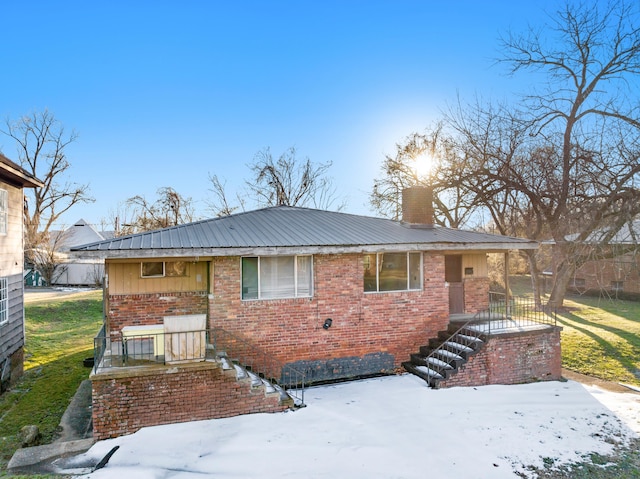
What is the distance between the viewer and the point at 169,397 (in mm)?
7758

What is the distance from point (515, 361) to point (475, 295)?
243 cm

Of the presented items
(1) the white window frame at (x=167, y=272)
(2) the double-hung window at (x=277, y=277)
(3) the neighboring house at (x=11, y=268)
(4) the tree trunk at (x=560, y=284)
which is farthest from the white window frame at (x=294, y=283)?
(4) the tree trunk at (x=560, y=284)

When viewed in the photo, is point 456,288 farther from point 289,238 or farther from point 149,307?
point 149,307

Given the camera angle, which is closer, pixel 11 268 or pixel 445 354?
pixel 445 354

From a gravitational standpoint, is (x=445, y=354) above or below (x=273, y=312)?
below

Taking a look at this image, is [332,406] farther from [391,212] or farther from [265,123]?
[265,123]

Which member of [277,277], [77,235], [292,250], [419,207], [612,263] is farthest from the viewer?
[77,235]

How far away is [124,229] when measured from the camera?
32.6 meters

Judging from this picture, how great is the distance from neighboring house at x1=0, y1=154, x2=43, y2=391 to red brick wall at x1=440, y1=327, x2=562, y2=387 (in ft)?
39.7

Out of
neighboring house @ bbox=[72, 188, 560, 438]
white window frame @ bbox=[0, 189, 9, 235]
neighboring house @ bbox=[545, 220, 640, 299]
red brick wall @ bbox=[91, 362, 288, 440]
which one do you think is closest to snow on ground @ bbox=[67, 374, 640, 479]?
red brick wall @ bbox=[91, 362, 288, 440]

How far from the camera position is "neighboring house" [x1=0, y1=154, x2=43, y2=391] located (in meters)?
11.1

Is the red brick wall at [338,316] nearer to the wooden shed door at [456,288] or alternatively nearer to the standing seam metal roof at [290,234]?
the standing seam metal roof at [290,234]

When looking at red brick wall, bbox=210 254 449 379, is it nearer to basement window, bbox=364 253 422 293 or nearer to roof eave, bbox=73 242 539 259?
basement window, bbox=364 253 422 293

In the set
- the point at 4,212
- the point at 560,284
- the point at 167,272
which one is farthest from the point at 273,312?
the point at 560,284
